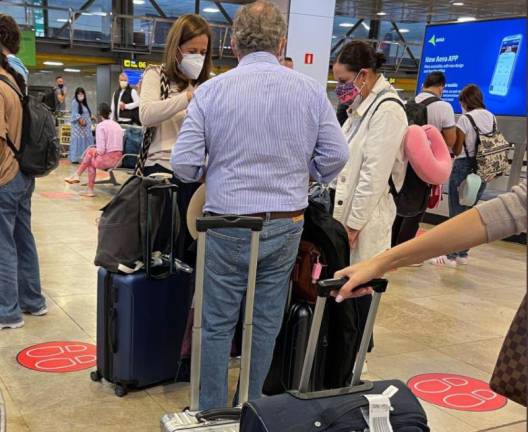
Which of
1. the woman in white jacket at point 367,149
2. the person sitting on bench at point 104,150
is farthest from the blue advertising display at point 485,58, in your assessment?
the woman in white jacket at point 367,149

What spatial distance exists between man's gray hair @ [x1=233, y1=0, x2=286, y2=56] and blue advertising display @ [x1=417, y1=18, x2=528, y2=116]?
19.9ft

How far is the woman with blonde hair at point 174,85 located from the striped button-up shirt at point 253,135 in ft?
2.13

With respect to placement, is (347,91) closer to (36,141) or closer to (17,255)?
(36,141)

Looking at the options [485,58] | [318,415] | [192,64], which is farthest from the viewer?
[485,58]

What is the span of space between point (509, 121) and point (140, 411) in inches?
264

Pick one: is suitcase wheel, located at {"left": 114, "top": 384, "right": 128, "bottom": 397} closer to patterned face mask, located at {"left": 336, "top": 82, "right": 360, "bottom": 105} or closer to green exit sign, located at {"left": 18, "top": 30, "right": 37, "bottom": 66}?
patterned face mask, located at {"left": 336, "top": 82, "right": 360, "bottom": 105}

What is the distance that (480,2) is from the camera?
53.1 ft

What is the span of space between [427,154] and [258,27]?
1.30m

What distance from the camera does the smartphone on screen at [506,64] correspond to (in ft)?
25.1

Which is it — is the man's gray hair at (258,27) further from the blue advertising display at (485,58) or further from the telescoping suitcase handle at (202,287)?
the blue advertising display at (485,58)

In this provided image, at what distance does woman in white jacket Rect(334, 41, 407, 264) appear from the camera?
278cm

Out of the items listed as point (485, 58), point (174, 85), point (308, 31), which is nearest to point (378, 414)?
point (174, 85)

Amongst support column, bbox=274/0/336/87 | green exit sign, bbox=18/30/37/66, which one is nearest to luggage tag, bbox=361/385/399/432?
support column, bbox=274/0/336/87

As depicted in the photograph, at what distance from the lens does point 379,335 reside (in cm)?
387
